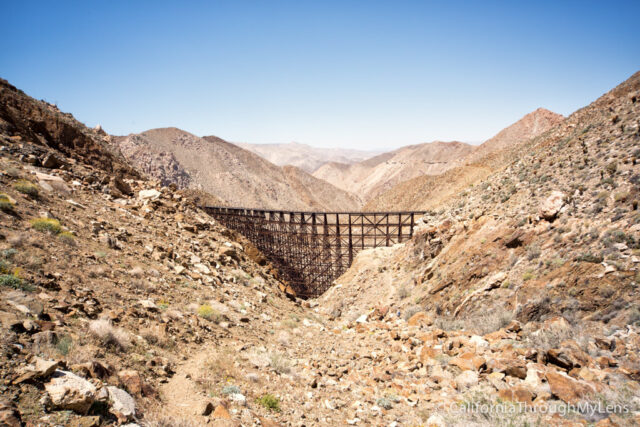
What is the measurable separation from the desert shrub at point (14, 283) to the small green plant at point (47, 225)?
Result: 7.69 ft

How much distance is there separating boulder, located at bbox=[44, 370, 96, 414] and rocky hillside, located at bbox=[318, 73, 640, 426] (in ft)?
15.8

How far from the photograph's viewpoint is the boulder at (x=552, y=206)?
9.76m

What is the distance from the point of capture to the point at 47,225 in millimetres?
6836

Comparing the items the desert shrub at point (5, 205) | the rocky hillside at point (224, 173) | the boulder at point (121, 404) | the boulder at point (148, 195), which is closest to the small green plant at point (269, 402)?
the boulder at point (121, 404)

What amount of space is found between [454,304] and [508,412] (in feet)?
20.9

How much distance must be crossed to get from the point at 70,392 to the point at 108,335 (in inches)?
63.6

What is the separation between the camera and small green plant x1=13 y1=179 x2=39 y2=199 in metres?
7.93

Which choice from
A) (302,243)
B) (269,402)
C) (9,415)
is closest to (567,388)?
(269,402)

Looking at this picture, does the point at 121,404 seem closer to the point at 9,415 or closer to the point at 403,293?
the point at 9,415

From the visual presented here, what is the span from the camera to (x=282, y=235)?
28625mm

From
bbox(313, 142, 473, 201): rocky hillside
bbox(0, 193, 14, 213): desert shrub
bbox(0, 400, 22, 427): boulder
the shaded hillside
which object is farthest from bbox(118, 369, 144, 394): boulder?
bbox(313, 142, 473, 201): rocky hillside

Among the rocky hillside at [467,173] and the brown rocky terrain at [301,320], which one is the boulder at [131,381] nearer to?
the brown rocky terrain at [301,320]

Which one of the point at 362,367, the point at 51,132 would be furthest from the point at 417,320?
the point at 51,132

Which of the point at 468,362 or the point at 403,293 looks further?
the point at 403,293
